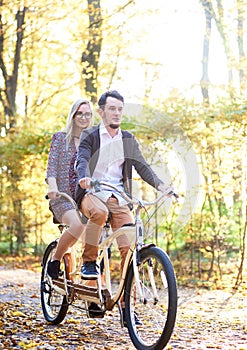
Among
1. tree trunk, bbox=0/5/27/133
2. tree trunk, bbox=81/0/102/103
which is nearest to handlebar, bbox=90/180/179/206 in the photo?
tree trunk, bbox=81/0/102/103

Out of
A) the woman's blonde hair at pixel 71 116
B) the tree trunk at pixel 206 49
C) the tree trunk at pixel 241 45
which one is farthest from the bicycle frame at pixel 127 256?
the tree trunk at pixel 206 49

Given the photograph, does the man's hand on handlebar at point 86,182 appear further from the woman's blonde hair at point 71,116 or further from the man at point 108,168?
the woman's blonde hair at point 71,116

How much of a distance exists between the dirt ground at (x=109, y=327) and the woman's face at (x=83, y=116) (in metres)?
1.68

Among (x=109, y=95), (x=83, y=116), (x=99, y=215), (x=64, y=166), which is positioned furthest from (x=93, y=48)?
(x=99, y=215)

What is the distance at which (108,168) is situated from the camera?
173 inches

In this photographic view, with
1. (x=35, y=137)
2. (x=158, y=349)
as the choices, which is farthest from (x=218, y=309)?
(x=35, y=137)

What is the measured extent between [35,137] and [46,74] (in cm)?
1042

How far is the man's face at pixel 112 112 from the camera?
14.5 feet

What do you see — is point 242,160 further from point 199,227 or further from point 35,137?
point 35,137

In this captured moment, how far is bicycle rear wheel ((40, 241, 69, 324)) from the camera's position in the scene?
5023mm

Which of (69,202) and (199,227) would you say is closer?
(69,202)

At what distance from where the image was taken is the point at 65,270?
493 cm

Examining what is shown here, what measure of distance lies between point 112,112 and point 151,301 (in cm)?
139

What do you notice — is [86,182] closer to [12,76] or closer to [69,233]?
[69,233]
